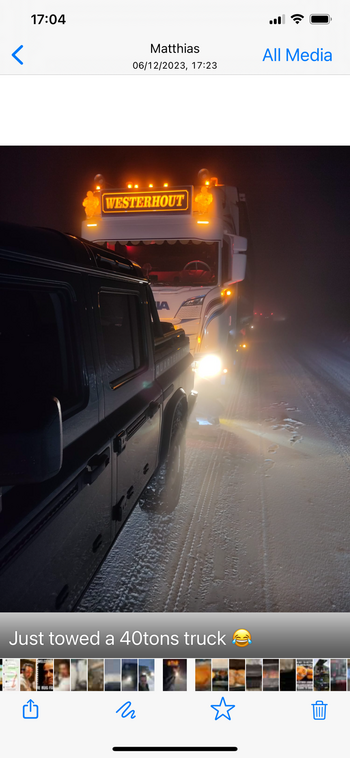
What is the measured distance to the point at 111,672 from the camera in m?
1.67

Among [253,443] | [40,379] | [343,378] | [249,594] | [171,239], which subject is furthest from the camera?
[343,378]

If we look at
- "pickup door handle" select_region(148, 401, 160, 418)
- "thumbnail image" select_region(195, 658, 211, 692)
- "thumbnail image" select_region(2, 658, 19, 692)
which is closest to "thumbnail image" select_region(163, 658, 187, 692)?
"thumbnail image" select_region(195, 658, 211, 692)

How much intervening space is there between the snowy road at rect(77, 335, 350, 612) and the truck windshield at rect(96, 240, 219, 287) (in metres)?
2.18

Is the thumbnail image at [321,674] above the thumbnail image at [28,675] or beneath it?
beneath

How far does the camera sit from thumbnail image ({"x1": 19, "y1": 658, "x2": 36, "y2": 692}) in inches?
64.2

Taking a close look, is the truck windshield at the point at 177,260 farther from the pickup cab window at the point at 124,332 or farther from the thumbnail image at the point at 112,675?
the thumbnail image at the point at 112,675

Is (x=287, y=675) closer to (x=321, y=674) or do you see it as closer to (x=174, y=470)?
(x=321, y=674)

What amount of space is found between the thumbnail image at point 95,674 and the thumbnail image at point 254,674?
55cm

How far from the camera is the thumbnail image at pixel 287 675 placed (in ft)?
5.56

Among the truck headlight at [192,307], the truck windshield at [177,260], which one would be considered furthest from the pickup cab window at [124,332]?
the truck windshield at [177,260]

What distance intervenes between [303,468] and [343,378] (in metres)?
6.06
